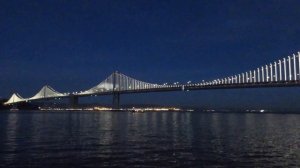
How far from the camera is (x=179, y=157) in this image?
18.9m

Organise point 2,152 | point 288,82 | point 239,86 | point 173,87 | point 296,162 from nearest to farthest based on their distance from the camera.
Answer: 1. point 296,162
2. point 2,152
3. point 288,82
4. point 239,86
5. point 173,87

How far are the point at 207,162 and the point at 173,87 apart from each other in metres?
72.0

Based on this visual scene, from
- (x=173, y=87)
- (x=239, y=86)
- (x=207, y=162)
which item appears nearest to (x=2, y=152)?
(x=207, y=162)

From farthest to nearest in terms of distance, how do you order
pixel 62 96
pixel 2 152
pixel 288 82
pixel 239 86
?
pixel 62 96, pixel 239 86, pixel 288 82, pixel 2 152

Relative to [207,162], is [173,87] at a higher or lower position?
higher

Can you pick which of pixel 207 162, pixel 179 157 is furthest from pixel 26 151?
pixel 207 162

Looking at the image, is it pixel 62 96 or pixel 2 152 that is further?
pixel 62 96

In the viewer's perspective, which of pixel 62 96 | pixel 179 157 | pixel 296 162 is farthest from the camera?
pixel 62 96

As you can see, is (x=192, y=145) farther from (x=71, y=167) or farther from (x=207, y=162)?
(x=71, y=167)

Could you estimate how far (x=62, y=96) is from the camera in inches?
4427

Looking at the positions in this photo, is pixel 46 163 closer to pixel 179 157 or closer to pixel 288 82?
pixel 179 157

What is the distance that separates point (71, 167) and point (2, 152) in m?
5.57

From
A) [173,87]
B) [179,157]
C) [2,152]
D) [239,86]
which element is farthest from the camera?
[173,87]

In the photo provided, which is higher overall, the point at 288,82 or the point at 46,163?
the point at 288,82
